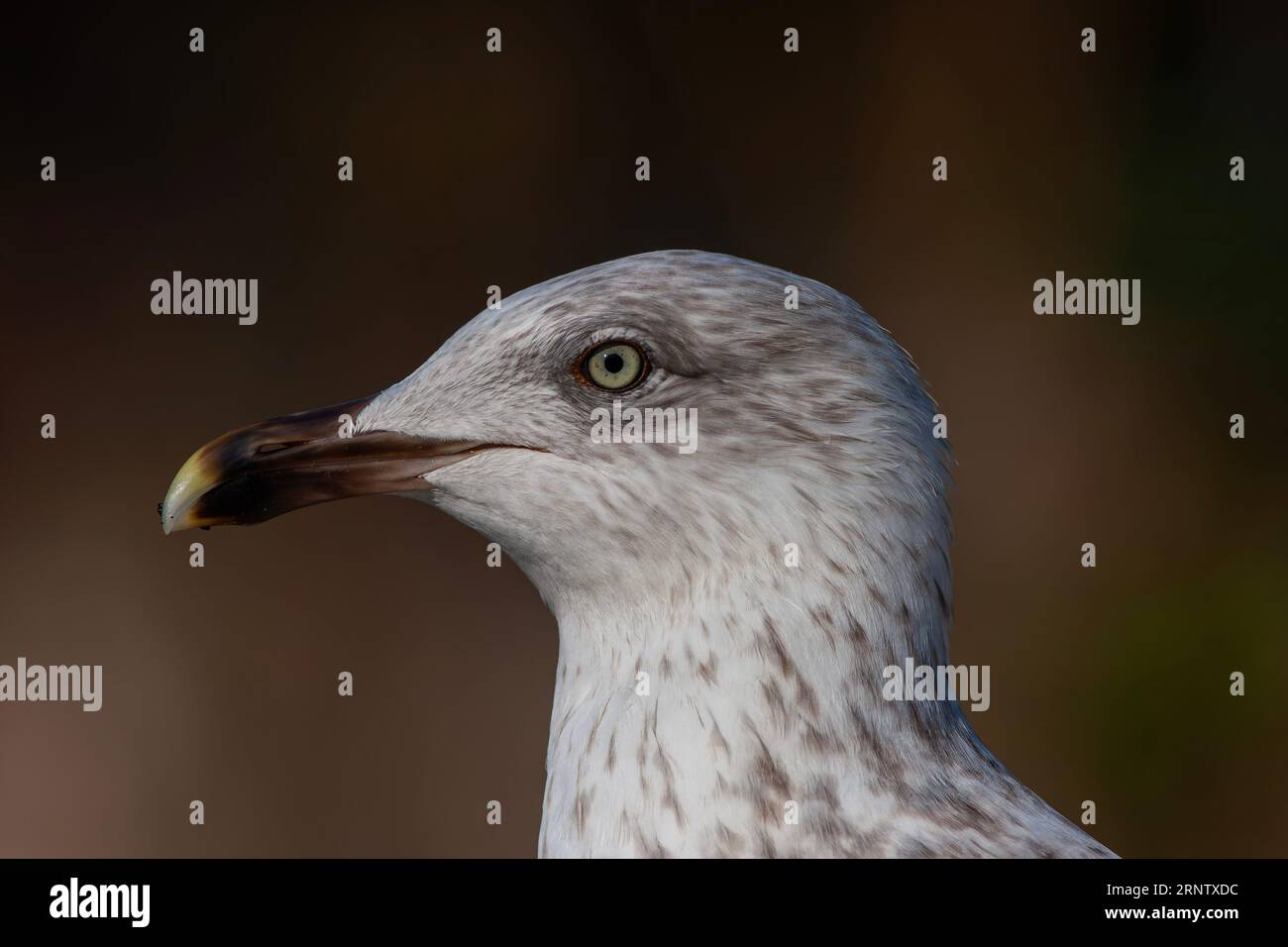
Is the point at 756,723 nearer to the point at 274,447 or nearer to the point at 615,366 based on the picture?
the point at 615,366

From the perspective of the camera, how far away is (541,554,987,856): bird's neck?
108 cm

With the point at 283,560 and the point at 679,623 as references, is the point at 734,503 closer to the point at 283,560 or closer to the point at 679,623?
the point at 679,623

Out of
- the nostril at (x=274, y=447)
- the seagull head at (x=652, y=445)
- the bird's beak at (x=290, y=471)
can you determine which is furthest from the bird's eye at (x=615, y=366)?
the nostril at (x=274, y=447)

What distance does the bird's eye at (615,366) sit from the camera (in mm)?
1188

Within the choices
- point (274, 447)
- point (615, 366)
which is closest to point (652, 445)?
point (615, 366)

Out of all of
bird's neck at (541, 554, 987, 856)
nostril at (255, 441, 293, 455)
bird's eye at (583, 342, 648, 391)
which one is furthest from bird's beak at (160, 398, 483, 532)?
bird's neck at (541, 554, 987, 856)

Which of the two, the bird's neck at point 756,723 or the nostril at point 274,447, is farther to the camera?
the nostril at point 274,447

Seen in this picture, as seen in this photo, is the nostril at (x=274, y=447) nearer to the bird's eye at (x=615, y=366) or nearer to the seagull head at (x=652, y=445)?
the seagull head at (x=652, y=445)

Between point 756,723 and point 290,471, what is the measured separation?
552mm

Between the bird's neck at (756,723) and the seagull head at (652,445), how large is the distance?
0.03m

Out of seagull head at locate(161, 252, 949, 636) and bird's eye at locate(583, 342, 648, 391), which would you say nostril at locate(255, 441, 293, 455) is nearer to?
seagull head at locate(161, 252, 949, 636)

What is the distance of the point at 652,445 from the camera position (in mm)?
1170

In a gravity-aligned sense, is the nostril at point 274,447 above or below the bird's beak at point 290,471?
above

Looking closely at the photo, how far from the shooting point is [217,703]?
124 inches
